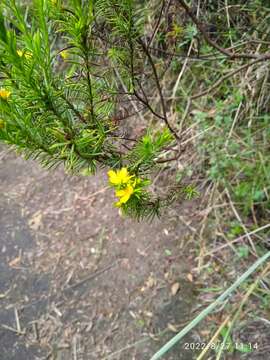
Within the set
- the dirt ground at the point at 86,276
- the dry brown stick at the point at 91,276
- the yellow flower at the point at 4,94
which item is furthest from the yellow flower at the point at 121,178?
the dry brown stick at the point at 91,276

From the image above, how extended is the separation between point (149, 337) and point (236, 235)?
1.63ft

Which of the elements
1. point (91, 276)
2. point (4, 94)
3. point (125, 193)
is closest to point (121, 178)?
point (125, 193)

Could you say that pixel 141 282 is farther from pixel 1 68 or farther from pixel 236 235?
pixel 1 68

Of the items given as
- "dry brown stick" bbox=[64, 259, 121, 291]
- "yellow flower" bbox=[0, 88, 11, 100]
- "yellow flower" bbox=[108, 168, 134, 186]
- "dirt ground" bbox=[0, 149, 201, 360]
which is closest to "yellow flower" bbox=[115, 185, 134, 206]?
"yellow flower" bbox=[108, 168, 134, 186]

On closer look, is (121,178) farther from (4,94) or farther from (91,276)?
(91,276)

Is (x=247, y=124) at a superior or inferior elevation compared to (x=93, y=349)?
superior

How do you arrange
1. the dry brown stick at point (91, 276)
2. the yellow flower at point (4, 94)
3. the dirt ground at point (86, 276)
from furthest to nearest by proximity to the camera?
the dry brown stick at point (91, 276), the dirt ground at point (86, 276), the yellow flower at point (4, 94)

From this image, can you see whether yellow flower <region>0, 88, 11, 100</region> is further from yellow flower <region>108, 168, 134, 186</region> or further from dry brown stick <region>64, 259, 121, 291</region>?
dry brown stick <region>64, 259, 121, 291</region>

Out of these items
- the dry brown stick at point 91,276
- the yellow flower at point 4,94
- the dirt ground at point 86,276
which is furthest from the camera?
the dry brown stick at point 91,276

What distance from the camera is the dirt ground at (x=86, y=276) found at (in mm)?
1470

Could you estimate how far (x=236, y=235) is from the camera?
157cm

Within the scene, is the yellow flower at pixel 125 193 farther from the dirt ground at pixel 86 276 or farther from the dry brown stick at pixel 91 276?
the dry brown stick at pixel 91 276

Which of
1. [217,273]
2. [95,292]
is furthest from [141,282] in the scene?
[217,273]

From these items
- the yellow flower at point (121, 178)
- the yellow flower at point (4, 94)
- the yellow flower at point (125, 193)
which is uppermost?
the yellow flower at point (4, 94)
